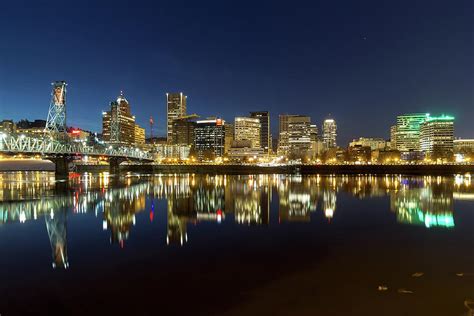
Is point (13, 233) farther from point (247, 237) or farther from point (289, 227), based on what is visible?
point (289, 227)

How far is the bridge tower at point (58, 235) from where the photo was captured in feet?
48.0

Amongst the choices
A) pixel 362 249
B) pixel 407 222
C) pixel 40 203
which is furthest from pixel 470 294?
pixel 40 203

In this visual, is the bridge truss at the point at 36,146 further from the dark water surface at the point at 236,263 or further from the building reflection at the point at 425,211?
the building reflection at the point at 425,211

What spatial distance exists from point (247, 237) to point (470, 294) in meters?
10.5

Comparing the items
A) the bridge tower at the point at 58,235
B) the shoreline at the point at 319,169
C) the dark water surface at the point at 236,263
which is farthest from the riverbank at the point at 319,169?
the bridge tower at the point at 58,235

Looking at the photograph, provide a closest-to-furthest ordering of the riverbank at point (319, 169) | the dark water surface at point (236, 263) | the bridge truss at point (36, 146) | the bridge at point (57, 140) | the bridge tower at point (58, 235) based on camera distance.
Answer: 1. the dark water surface at point (236, 263)
2. the bridge tower at point (58, 235)
3. the bridge truss at point (36, 146)
4. the bridge at point (57, 140)
5. the riverbank at point (319, 169)

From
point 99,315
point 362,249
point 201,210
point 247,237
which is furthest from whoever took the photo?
point 201,210

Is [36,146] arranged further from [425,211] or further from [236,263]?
[236,263]

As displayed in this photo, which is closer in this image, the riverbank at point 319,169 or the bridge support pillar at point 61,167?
the bridge support pillar at point 61,167

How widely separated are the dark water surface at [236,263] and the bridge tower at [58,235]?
0.14ft

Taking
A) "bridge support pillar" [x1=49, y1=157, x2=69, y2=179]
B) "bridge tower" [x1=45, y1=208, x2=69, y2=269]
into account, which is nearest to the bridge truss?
"bridge support pillar" [x1=49, y1=157, x2=69, y2=179]

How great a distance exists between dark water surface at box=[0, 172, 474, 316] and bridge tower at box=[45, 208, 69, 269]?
0.14 feet

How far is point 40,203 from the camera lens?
3228 cm

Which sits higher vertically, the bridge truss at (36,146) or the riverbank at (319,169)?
the bridge truss at (36,146)
